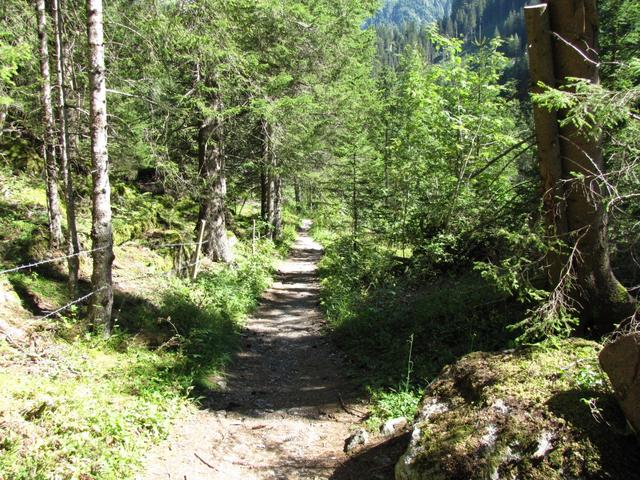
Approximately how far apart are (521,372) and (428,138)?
855 cm

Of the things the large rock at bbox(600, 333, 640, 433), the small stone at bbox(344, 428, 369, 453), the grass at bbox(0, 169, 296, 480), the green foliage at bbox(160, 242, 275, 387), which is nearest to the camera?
the large rock at bbox(600, 333, 640, 433)

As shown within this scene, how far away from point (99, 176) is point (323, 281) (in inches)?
384

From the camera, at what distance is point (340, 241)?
1617 centimetres

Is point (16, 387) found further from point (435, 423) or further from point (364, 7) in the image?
point (364, 7)

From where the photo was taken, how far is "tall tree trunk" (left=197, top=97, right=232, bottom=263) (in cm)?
1370

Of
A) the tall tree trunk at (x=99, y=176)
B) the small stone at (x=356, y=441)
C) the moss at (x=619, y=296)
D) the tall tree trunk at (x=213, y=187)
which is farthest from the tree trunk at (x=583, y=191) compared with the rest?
the tall tree trunk at (x=213, y=187)

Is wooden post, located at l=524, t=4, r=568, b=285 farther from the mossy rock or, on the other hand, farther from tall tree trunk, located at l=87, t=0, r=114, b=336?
tall tree trunk, located at l=87, t=0, r=114, b=336

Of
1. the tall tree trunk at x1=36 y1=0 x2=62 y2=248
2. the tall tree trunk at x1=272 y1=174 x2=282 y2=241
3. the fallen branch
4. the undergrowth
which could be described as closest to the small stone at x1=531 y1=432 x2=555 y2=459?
the undergrowth

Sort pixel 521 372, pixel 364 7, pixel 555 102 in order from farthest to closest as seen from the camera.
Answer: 1. pixel 364 7
2. pixel 521 372
3. pixel 555 102

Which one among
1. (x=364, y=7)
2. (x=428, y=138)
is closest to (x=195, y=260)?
(x=428, y=138)

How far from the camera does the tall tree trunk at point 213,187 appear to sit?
13695 millimetres

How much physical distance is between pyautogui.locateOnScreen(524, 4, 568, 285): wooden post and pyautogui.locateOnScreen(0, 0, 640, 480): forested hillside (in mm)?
27

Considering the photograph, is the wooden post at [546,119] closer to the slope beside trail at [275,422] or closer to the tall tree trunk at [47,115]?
the slope beside trail at [275,422]

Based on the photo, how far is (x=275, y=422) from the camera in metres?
6.42
